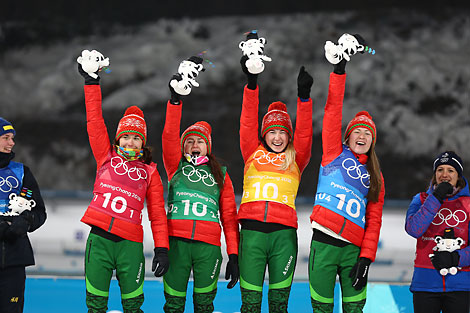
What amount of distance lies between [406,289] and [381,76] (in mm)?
5828

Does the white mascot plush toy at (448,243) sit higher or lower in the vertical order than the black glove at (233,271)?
higher

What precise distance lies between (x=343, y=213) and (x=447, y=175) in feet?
2.54

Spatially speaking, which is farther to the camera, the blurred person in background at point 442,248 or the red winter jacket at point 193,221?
the red winter jacket at point 193,221

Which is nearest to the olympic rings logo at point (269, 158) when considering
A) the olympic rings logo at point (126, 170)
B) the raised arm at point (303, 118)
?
the raised arm at point (303, 118)

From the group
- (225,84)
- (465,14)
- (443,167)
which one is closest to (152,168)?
(443,167)

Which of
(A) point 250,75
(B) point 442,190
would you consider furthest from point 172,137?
(B) point 442,190

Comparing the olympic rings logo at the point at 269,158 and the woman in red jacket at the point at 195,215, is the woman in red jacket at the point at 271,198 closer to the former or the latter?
the olympic rings logo at the point at 269,158

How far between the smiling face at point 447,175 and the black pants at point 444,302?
698mm

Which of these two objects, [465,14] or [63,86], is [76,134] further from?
[465,14]

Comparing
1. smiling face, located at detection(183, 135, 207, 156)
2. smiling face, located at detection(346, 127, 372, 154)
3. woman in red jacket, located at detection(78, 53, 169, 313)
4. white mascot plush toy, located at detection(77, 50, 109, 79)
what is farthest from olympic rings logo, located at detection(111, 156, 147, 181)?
smiling face, located at detection(346, 127, 372, 154)

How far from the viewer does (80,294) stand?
452cm

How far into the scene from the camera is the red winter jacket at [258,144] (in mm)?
3412

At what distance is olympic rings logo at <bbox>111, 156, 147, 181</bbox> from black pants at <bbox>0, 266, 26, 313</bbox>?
0.85m

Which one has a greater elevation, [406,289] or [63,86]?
[63,86]
